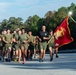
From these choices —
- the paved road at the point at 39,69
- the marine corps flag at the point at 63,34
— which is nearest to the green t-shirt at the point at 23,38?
the marine corps flag at the point at 63,34

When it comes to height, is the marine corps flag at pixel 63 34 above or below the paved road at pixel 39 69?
above

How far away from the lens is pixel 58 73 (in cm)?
1325

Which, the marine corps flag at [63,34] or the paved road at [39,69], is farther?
the marine corps flag at [63,34]

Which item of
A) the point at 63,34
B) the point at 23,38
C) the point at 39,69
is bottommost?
the point at 39,69

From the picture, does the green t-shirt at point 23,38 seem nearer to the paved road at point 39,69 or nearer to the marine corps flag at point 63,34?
the marine corps flag at point 63,34

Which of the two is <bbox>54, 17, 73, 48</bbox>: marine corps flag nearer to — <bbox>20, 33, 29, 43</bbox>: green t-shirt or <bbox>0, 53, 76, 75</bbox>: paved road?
<bbox>20, 33, 29, 43</bbox>: green t-shirt

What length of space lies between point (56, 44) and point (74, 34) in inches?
1561

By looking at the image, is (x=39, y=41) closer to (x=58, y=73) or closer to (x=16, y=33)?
(x=16, y=33)

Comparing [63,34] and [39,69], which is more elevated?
[63,34]

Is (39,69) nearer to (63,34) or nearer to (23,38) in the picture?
(23,38)

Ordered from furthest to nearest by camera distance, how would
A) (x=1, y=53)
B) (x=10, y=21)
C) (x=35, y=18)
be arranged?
(x=10, y=21)
(x=35, y=18)
(x=1, y=53)

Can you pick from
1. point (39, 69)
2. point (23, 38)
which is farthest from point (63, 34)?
point (39, 69)

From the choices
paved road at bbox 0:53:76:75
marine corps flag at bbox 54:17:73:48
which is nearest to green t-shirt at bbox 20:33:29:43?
marine corps flag at bbox 54:17:73:48

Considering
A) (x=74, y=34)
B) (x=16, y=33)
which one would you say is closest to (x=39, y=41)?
(x=16, y=33)
